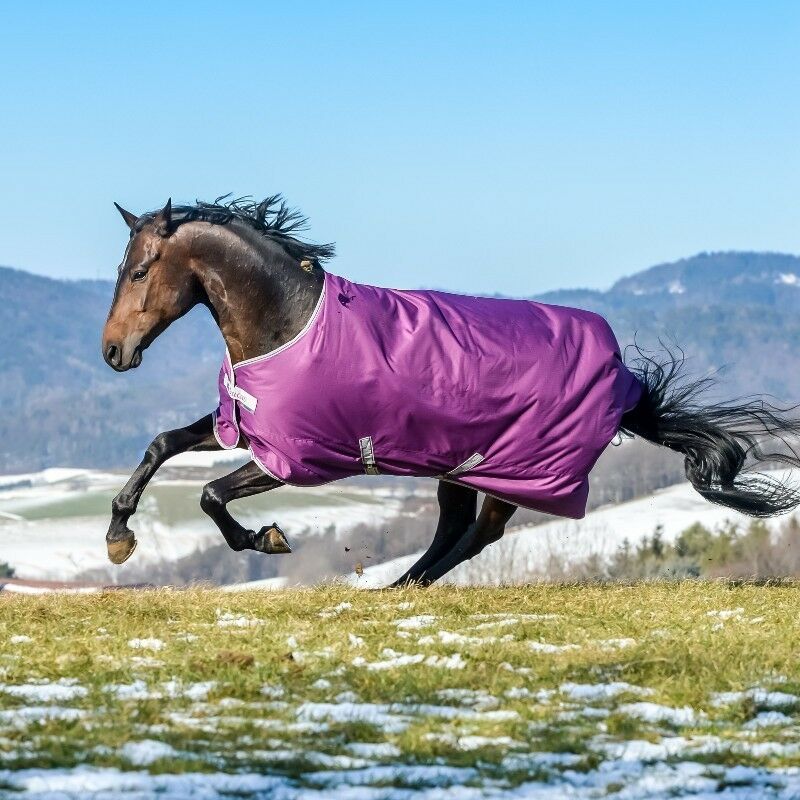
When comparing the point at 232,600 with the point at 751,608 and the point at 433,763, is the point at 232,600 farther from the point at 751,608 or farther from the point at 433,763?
the point at 433,763

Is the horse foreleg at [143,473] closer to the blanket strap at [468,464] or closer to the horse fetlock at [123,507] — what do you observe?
the horse fetlock at [123,507]

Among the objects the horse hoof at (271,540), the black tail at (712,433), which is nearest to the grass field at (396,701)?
the horse hoof at (271,540)

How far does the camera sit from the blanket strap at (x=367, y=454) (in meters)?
9.20

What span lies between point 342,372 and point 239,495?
1.01 metres

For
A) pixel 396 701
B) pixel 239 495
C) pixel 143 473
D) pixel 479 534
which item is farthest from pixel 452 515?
pixel 396 701

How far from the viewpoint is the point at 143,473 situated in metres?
9.34

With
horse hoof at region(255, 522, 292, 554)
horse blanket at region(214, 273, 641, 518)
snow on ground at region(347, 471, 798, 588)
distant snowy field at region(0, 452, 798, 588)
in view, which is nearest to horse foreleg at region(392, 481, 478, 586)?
horse blanket at region(214, 273, 641, 518)

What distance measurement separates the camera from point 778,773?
15.8 ft

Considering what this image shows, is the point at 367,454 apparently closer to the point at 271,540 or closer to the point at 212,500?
the point at 271,540

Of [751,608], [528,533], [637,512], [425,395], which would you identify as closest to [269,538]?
[425,395]

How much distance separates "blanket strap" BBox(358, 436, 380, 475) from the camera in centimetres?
920

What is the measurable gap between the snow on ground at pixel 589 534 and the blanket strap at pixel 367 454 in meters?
54.6

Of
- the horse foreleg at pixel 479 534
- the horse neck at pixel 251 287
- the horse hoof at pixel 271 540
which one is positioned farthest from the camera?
the horse foreleg at pixel 479 534

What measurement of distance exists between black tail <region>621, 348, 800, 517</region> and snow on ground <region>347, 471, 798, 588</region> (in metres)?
52.9
